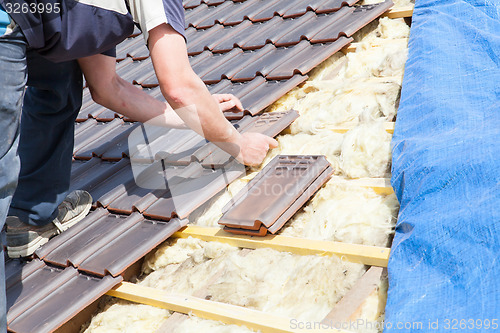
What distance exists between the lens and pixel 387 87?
2.49 meters

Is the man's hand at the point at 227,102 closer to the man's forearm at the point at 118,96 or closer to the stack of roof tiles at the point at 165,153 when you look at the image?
the stack of roof tiles at the point at 165,153

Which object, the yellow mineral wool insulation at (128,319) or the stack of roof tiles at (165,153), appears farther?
the stack of roof tiles at (165,153)

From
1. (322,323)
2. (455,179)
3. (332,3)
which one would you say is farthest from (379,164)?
(332,3)

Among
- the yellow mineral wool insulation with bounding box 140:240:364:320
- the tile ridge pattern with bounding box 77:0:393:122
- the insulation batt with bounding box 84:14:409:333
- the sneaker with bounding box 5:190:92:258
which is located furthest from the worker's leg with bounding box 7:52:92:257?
the tile ridge pattern with bounding box 77:0:393:122

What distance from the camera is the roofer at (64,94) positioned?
173cm

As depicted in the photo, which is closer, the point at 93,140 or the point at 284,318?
the point at 284,318

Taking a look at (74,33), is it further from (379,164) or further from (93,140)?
(93,140)

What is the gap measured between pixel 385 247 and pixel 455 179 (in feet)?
1.12

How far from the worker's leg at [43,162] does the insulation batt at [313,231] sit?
60cm

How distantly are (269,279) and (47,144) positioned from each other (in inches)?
52.2

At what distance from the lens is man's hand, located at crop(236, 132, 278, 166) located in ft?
7.72

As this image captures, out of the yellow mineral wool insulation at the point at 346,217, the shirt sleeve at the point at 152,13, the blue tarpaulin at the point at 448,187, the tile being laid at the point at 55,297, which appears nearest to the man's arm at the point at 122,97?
the shirt sleeve at the point at 152,13
